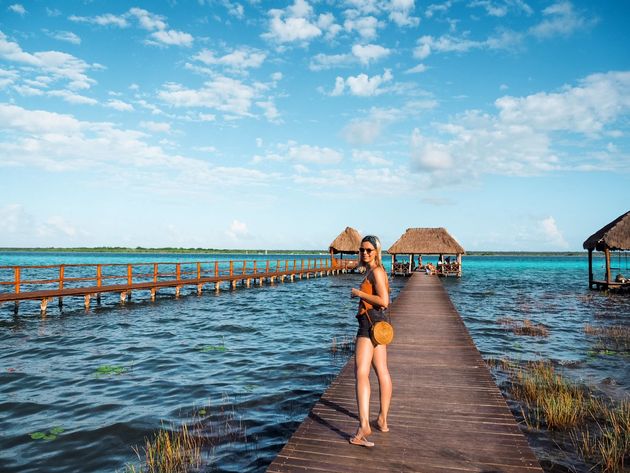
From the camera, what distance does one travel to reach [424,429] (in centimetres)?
449

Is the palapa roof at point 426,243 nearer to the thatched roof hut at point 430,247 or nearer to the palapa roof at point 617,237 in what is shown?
the thatched roof hut at point 430,247

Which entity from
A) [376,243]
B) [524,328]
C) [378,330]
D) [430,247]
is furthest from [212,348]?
[430,247]

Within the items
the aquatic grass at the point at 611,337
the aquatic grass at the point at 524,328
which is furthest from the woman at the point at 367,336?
the aquatic grass at the point at 524,328

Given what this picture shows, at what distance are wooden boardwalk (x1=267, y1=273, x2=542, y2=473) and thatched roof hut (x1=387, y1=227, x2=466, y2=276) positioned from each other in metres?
31.2

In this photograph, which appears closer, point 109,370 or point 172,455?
point 172,455

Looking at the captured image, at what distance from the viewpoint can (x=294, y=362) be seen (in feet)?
32.5

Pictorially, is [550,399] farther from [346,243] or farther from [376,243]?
[346,243]

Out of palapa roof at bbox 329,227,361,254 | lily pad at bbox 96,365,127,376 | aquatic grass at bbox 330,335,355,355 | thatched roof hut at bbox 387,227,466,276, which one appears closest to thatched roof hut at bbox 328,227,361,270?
palapa roof at bbox 329,227,361,254

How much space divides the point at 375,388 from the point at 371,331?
2266 millimetres

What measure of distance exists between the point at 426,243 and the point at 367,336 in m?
35.9

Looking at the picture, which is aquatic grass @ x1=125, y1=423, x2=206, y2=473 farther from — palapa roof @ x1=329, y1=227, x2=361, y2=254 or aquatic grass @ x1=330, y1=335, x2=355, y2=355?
palapa roof @ x1=329, y1=227, x2=361, y2=254

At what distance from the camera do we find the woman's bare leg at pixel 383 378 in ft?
13.8

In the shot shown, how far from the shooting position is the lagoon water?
5742 mm

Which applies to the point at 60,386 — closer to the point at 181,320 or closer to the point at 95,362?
the point at 95,362
